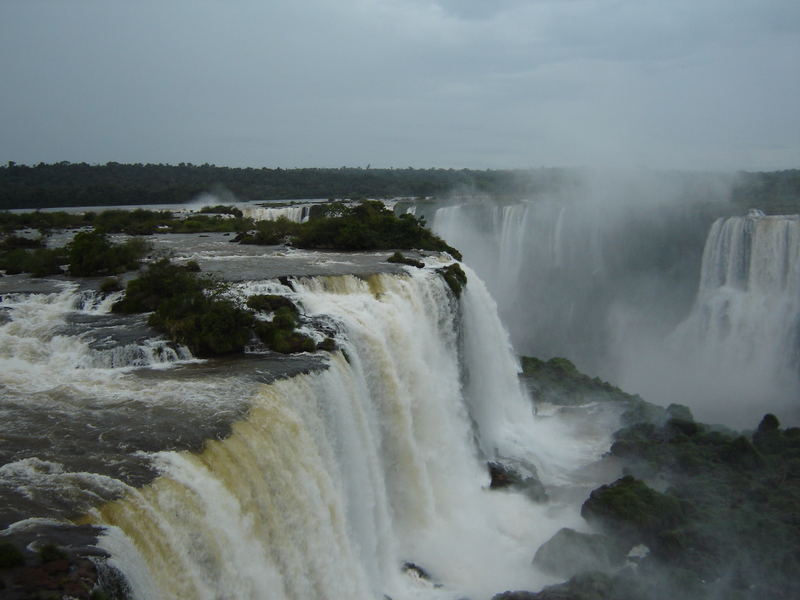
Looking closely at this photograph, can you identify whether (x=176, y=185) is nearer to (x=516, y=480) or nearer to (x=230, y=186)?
(x=230, y=186)

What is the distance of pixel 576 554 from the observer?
13.3 m

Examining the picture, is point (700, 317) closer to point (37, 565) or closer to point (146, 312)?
point (146, 312)

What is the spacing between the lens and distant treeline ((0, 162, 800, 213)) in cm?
4572

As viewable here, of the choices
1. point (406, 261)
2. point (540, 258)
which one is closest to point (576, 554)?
point (406, 261)

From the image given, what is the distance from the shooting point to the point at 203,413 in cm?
961

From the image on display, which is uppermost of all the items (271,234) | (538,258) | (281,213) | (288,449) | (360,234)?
(281,213)

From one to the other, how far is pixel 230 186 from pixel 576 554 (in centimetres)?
6061

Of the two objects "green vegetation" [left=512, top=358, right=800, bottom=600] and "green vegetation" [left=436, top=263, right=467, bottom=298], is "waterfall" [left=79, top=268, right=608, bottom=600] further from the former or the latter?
"green vegetation" [left=512, top=358, right=800, bottom=600]

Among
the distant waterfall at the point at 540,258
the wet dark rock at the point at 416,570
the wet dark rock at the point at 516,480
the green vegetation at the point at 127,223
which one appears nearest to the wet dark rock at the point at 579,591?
the wet dark rock at the point at 416,570

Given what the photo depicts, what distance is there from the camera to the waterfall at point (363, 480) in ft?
24.3

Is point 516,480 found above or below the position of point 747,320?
below

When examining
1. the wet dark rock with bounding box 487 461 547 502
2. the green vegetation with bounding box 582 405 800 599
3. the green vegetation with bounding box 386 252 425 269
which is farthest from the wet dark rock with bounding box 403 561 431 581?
the green vegetation with bounding box 386 252 425 269

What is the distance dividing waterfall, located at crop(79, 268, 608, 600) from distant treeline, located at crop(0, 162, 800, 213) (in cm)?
2507

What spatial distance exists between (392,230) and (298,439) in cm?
1786
